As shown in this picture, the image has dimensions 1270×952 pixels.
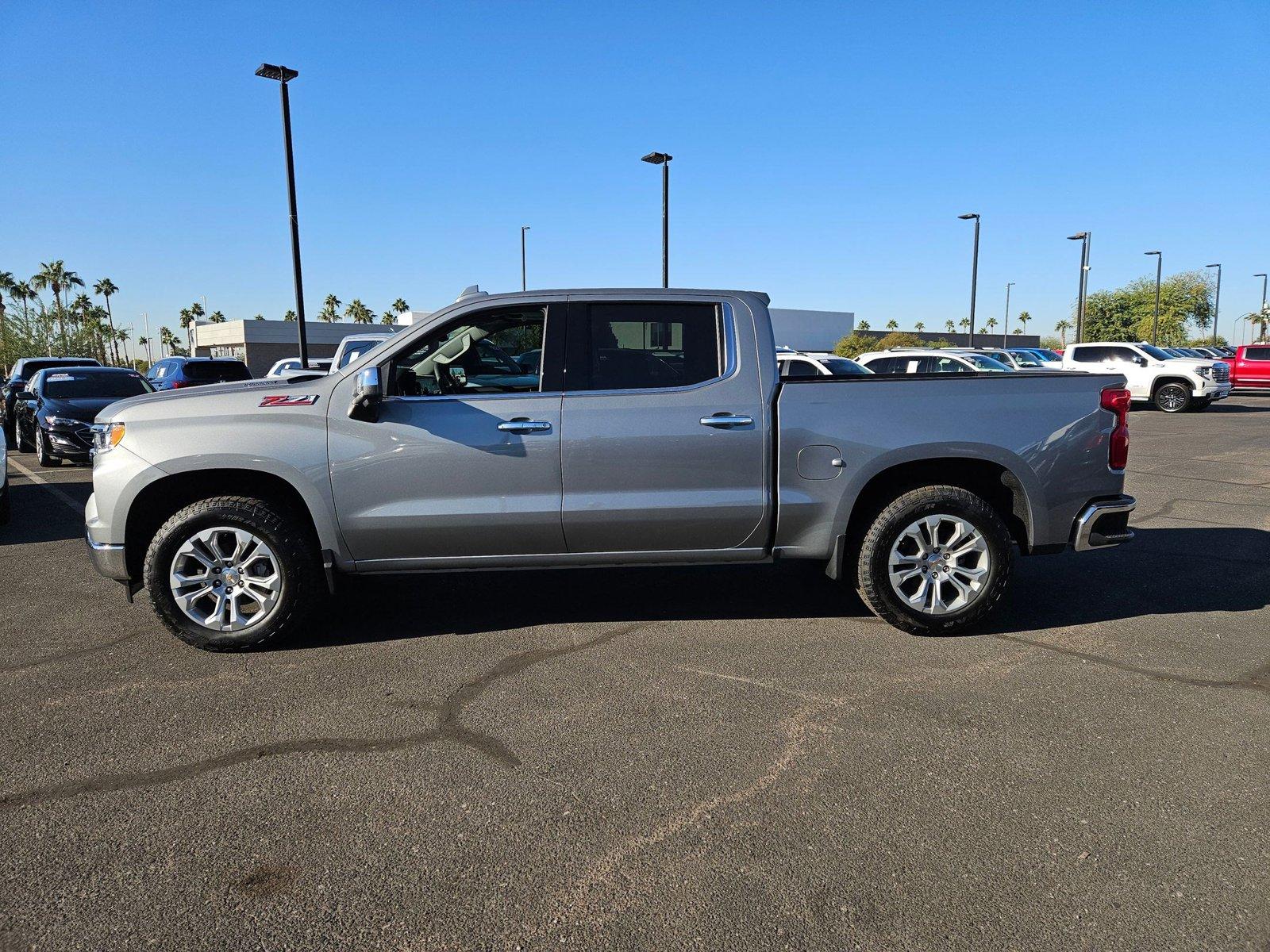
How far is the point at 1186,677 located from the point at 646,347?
319 centimetres

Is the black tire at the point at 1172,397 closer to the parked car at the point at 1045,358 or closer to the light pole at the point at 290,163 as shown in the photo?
the parked car at the point at 1045,358

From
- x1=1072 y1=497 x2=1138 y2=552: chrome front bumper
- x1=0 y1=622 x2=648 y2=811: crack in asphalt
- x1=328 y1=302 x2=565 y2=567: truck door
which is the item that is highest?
x1=328 y1=302 x2=565 y2=567: truck door

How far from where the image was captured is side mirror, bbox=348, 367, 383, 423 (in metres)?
4.43

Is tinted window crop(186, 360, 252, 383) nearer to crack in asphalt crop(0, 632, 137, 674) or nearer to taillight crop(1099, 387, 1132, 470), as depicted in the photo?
crack in asphalt crop(0, 632, 137, 674)

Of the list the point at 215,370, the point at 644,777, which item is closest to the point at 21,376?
the point at 215,370

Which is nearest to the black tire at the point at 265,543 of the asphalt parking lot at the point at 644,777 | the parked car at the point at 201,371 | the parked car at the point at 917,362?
the asphalt parking lot at the point at 644,777

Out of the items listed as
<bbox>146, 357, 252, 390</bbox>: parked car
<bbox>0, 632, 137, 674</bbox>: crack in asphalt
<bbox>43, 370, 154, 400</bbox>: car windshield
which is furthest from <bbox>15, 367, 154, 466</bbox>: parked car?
<bbox>0, 632, 137, 674</bbox>: crack in asphalt

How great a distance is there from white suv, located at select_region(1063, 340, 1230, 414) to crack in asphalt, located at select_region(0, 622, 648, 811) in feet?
72.7

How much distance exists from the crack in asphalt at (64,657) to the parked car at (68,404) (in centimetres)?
854

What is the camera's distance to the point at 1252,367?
1204 inches

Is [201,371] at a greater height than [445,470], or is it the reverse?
[201,371]

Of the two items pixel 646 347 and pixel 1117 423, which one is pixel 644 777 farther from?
pixel 1117 423

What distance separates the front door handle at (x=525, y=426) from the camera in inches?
183

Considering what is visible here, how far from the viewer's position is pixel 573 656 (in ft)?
15.1
